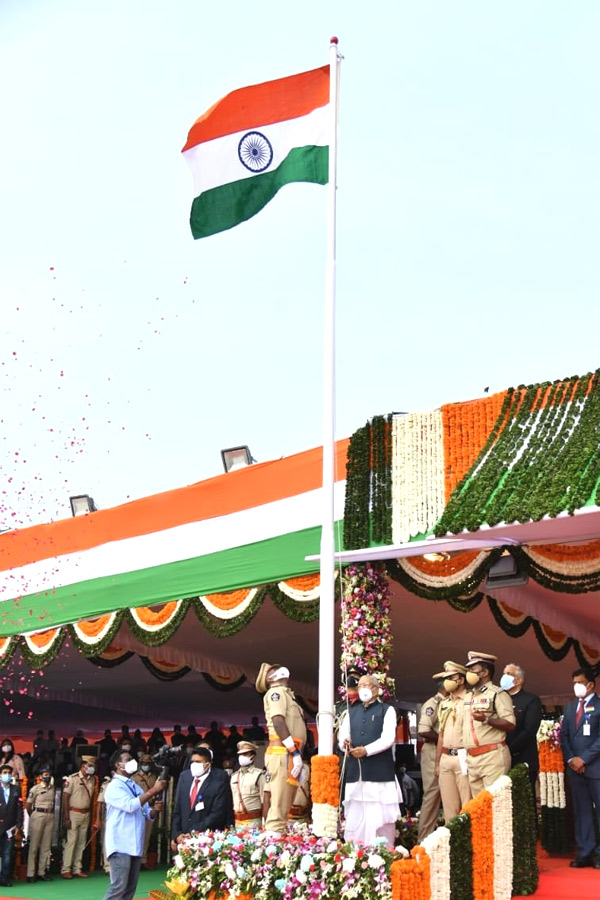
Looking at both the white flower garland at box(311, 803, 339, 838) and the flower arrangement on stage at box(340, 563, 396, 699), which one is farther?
the flower arrangement on stage at box(340, 563, 396, 699)

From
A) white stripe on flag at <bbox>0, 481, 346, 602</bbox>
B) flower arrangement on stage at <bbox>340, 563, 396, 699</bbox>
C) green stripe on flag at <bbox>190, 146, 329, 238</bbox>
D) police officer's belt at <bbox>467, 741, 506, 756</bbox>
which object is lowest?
police officer's belt at <bbox>467, 741, 506, 756</bbox>

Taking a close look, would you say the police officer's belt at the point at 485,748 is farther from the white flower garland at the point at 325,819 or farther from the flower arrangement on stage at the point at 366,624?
the white flower garland at the point at 325,819

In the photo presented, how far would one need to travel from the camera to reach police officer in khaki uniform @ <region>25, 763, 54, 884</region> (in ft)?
42.4

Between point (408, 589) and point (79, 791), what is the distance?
227 inches

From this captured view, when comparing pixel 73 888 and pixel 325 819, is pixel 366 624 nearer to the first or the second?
pixel 325 819

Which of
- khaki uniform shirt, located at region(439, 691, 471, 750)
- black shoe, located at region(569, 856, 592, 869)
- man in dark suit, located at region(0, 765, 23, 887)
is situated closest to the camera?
khaki uniform shirt, located at region(439, 691, 471, 750)

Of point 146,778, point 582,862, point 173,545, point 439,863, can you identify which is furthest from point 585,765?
point 146,778

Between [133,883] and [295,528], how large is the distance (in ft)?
11.4

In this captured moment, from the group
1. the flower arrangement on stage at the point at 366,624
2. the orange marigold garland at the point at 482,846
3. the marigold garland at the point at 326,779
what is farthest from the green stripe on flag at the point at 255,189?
the orange marigold garland at the point at 482,846

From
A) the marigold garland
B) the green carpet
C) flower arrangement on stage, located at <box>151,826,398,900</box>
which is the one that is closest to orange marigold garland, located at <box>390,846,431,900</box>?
flower arrangement on stage, located at <box>151,826,398,900</box>

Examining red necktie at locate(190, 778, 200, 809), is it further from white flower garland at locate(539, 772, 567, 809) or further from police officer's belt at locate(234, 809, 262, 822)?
white flower garland at locate(539, 772, 567, 809)

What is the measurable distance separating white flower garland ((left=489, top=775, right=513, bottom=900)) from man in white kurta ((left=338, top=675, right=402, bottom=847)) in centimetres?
106

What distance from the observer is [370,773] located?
8.52 meters

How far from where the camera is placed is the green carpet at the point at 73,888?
1127cm
